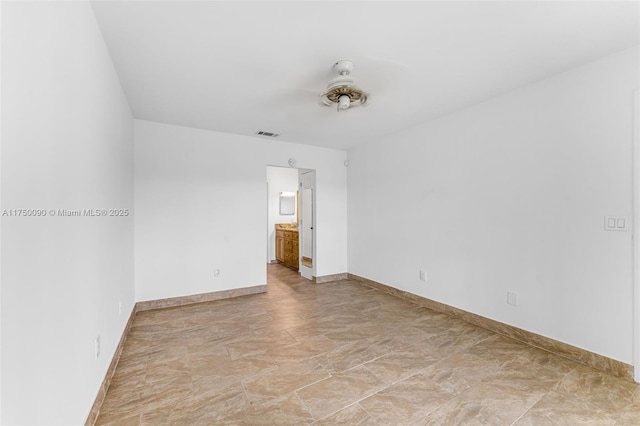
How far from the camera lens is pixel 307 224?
219 inches

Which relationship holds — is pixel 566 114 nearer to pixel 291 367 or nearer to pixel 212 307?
pixel 291 367

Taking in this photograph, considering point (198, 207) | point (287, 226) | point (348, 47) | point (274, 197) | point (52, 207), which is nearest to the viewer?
point (52, 207)

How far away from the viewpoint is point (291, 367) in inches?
92.0

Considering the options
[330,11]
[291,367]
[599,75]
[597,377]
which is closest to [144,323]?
[291,367]

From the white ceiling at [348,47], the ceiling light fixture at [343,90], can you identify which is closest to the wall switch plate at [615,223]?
the white ceiling at [348,47]

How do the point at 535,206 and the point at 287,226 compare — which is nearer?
the point at 535,206

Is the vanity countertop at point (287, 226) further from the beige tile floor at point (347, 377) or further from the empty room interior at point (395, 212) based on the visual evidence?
the beige tile floor at point (347, 377)

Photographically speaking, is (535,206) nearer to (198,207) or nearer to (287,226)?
(198,207)

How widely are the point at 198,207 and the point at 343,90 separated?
280 cm

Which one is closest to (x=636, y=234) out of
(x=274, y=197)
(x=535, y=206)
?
(x=535, y=206)

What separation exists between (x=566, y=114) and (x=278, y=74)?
2.65 meters

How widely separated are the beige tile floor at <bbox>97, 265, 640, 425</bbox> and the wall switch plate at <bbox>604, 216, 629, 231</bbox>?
3.87 feet

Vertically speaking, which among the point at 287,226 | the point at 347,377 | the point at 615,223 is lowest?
the point at 347,377

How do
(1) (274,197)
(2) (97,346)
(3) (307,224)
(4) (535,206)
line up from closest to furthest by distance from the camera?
(2) (97,346), (4) (535,206), (3) (307,224), (1) (274,197)
